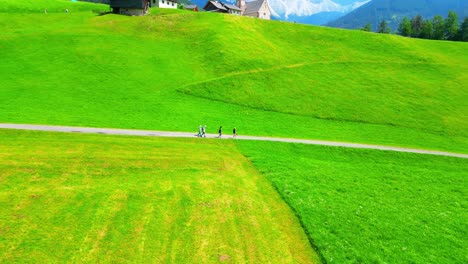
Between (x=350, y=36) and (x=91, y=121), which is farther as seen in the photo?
(x=350, y=36)

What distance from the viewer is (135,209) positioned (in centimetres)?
2461

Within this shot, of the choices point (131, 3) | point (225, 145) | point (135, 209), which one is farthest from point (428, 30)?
point (135, 209)

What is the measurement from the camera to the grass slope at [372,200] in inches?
903

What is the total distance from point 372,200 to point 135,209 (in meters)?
22.2

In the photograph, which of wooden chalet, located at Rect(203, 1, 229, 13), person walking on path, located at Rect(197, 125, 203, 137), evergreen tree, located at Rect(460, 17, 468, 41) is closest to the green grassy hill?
person walking on path, located at Rect(197, 125, 203, 137)

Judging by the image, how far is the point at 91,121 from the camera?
4875 centimetres

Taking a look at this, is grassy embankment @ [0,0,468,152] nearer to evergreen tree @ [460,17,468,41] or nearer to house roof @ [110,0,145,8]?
house roof @ [110,0,145,8]

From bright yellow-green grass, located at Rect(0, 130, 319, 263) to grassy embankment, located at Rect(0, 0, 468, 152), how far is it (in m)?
15.3

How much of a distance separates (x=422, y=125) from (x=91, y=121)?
62.4 m

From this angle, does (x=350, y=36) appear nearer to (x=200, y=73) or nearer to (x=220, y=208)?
(x=200, y=73)

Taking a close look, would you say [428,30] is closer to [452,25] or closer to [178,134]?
[452,25]

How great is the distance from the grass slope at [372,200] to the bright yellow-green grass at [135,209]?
2.28 meters

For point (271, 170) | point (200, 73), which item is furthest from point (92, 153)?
point (200, 73)

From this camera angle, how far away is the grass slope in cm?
2294
